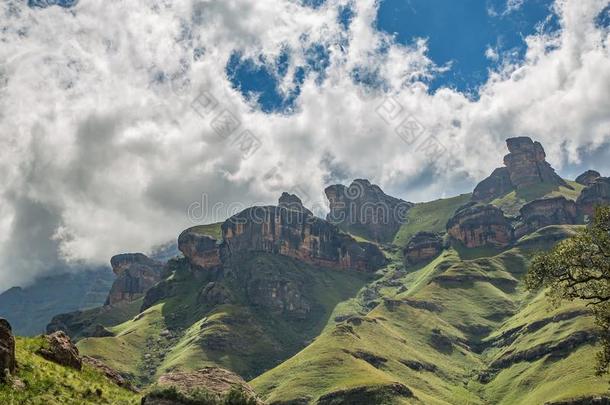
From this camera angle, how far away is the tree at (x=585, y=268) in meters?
50.2

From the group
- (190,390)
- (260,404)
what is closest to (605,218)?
(260,404)

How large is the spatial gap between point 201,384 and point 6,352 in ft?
44.0

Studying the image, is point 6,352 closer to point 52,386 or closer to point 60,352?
point 52,386

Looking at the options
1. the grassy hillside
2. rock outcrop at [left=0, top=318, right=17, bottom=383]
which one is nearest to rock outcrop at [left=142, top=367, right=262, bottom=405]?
the grassy hillside

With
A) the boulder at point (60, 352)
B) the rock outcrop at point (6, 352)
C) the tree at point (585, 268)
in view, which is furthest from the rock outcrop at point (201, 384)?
the tree at point (585, 268)

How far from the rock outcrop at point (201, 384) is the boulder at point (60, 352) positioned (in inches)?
307

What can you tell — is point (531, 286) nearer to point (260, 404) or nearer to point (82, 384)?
point (260, 404)

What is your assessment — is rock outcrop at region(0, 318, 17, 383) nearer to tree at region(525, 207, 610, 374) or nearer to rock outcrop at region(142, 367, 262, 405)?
rock outcrop at region(142, 367, 262, 405)

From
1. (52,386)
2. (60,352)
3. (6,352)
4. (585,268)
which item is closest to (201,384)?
(52,386)

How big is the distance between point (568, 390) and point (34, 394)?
657 feet

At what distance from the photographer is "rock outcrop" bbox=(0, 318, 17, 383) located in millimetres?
32750

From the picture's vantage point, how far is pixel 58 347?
42.3m

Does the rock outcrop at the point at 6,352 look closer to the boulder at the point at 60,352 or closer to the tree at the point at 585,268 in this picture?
the boulder at the point at 60,352

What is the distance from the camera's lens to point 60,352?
42125 mm
